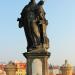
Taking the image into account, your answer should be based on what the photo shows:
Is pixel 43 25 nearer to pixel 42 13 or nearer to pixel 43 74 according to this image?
pixel 42 13

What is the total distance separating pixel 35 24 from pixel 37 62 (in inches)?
51.7

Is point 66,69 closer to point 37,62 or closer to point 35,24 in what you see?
point 35,24

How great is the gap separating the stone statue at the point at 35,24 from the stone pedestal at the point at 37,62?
37 centimetres

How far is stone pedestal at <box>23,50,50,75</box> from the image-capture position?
41.2 feet

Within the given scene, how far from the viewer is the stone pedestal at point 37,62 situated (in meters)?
12.6

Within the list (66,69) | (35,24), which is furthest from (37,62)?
(66,69)

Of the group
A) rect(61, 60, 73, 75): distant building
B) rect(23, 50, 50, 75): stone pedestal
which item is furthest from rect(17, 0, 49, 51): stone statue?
rect(61, 60, 73, 75): distant building

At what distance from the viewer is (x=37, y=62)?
12.6m

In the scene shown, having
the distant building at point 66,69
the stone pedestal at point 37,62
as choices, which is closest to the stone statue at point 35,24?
the stone pedestal at point 37,62

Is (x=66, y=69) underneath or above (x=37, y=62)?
above

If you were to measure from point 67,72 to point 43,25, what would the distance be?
5765cm

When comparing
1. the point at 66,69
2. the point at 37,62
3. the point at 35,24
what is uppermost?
the point at 66,69

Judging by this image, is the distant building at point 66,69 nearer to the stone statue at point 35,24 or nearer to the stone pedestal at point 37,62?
the stone statue at point 35,24

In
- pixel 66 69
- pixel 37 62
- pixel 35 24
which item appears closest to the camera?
pixel 37 62
